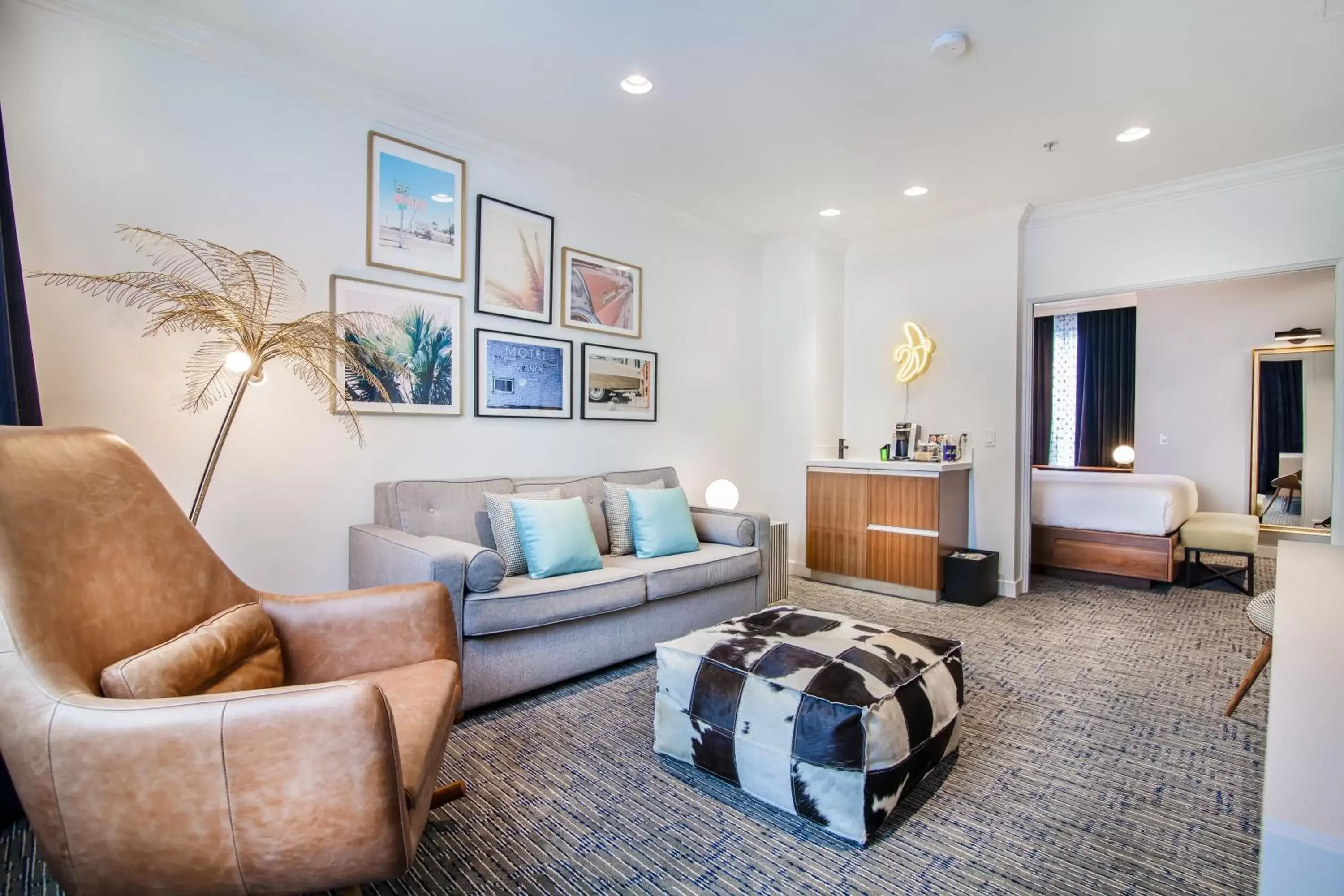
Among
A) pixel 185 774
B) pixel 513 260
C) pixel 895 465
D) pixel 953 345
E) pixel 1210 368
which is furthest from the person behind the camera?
pixel 1210 368

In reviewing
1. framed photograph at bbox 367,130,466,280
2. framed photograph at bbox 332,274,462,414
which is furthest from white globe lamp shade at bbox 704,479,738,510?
framed photograph at bbox 367,130,466,280

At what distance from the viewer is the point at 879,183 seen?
13.2ft

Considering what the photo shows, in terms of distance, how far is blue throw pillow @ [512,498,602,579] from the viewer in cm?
288

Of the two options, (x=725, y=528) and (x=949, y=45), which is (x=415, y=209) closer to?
(x=725, y=528)

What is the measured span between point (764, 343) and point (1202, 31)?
3166mm

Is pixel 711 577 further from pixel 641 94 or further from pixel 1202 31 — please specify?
pixel 1202 31

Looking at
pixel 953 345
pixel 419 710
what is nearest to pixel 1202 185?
pixel 953 345

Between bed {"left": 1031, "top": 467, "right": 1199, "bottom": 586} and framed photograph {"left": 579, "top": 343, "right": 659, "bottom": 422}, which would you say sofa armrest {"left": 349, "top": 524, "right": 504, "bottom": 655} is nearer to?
framed photograph {"left": 579, "top": 343, "right": 659, "bottom": 422}

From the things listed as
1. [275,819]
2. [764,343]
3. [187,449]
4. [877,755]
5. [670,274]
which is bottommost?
[877,755]

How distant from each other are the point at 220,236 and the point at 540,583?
1.95 metres

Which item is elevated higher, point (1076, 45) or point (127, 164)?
point (1076, 45)

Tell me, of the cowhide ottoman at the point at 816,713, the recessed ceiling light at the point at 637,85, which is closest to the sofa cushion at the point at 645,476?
the cowhide ottoman at the point at 816,713

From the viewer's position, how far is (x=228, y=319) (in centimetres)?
238

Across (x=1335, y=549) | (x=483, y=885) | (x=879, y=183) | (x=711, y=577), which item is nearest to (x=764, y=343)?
(x=879, y=183)
